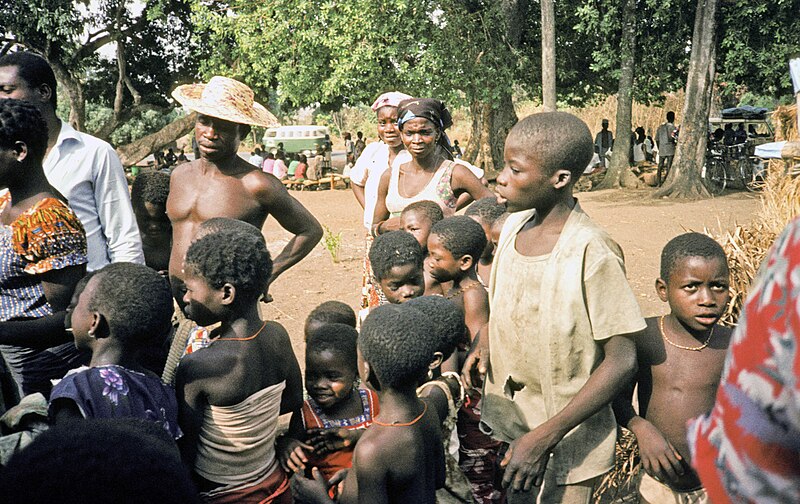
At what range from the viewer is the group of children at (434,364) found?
222cm

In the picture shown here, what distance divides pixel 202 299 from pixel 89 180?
119cm

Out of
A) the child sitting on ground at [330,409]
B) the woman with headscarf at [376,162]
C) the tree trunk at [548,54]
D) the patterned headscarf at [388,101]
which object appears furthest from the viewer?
the tree trunk at [548,54]

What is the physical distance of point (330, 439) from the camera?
271 centimetres

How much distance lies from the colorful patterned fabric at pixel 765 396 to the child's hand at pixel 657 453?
1598 mm

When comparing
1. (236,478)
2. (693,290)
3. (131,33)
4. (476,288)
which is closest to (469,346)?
(476,288)

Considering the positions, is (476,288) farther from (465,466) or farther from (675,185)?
(675,185)

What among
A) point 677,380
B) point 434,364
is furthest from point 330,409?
point 677,380

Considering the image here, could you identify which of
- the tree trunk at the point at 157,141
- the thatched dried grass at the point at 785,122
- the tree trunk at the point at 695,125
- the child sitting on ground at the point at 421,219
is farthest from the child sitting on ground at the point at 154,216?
the tree trunk at the point at 157,141

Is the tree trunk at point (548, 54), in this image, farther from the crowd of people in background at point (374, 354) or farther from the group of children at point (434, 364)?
the group of children at point (434, 364)

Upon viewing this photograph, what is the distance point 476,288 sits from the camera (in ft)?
11.1

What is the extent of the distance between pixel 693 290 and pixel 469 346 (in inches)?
37.5

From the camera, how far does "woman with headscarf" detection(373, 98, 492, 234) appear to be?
438 cm

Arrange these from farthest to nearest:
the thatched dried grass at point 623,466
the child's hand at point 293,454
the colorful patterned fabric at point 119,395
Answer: the thatched dried grass at point 623,466 → the child's hand at point 293,454 → the colorful patterned fabric at point 119,395

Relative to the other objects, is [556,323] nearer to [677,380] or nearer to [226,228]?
[677,380]
